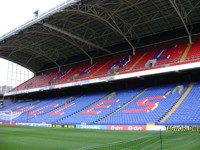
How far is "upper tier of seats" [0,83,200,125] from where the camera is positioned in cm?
2350

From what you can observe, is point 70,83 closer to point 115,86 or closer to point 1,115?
point 115,86

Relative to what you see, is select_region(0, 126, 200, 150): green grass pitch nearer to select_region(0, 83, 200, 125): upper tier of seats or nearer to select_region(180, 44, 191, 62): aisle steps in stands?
select_region(0, 83, 200, 125): upper tier of seats

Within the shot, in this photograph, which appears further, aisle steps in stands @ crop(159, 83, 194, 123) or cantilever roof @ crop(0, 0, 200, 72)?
cantilever roof @ crop(0, 0, 200, 72)

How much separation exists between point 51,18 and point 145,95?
14.9m

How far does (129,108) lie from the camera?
2864cm

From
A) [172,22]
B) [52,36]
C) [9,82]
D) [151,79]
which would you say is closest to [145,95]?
[151,79]

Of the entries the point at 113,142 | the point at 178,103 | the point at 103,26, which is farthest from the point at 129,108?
the point at 113,142

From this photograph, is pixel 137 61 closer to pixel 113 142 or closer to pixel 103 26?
pixel 103 26

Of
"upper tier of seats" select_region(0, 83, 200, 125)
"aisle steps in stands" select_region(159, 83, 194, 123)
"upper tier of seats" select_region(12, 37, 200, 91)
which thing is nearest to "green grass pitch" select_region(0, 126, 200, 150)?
"aisle steps in stands" select_region(159, 83, 194, 123)

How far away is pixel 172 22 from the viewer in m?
31.7

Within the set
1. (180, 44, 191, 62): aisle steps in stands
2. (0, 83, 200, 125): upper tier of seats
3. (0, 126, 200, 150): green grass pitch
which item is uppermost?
(180, 44, 191, 62): aisle steps in stands

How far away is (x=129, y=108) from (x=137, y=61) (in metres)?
7.92

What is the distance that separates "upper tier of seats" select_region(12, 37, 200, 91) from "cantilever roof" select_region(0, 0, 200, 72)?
1436 millimetres

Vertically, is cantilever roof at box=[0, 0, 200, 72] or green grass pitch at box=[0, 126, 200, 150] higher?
cantilever roof at box=[0, 0, 200, 72]
